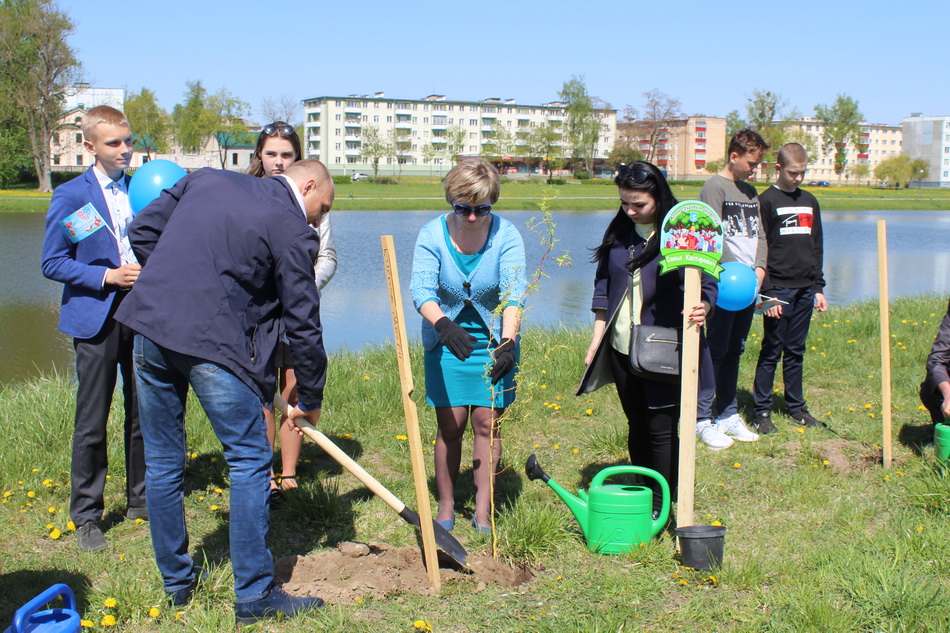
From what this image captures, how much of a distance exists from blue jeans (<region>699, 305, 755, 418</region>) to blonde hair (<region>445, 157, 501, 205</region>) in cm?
237

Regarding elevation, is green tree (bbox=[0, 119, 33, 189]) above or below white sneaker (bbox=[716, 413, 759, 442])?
above

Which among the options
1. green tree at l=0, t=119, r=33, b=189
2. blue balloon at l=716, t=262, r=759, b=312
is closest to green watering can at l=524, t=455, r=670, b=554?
blue balloon at l=716, t=262, r=759, b=312

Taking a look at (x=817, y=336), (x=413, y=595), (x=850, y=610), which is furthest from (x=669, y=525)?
(x=817, y=336)

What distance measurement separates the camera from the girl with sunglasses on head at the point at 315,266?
4066mm

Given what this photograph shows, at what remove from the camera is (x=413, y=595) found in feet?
10.6

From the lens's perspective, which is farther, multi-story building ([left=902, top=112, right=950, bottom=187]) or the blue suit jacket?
multi-story building ([left=902, top=112, right=950, bottom=187])

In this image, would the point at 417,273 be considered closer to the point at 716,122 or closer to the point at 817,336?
the point at 817,336

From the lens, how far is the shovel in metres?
3.07

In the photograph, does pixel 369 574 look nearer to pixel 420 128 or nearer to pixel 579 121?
pixel 579 121

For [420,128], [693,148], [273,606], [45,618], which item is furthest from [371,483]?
[693,148]

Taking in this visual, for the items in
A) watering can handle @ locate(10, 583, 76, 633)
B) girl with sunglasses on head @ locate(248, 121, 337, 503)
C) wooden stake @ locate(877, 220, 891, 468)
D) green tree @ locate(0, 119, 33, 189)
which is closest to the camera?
watering can handle @ locate(10, 583, 76, 633)

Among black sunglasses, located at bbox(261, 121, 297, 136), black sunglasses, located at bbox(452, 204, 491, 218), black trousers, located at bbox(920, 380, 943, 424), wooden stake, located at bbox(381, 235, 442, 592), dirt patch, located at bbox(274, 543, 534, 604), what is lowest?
dirt patch, located at bbox(274, 543, 534, 604)

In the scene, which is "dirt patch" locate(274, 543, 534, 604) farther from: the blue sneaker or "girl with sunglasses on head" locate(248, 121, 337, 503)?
"girl with sunglasses on head" locate(248, 121, 337, 503)

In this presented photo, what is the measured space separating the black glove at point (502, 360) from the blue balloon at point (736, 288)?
2.01 m
